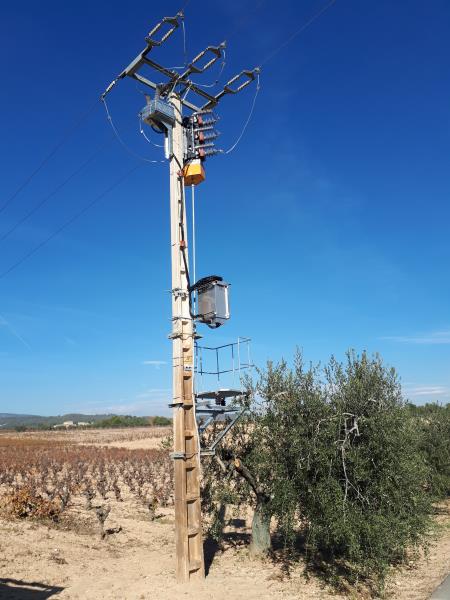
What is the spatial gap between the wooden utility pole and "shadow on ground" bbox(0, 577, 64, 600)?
339 centimetres

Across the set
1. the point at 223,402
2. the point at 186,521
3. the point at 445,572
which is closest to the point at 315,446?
the point at 223,402

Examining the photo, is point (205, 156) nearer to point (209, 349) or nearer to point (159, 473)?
point (209, 349)

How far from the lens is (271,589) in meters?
13.3

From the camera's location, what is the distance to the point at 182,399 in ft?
46.5

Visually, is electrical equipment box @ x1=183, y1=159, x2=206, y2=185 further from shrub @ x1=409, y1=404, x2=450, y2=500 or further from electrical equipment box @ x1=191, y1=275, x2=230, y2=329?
shrub @ x1=409, y1=404, x2=450, y2=500

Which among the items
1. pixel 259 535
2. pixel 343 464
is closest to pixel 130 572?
pixel 259 535

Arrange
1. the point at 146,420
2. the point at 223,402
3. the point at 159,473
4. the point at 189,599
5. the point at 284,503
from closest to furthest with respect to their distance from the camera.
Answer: the point at 189,599 < the point at 284,503 < the point at 223,402 < the point at 159,473 < the point at 146,420

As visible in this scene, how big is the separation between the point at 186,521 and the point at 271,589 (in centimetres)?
295

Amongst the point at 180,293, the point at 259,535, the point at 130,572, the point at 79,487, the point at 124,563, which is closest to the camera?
the point at 130,572

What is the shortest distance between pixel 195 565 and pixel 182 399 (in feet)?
14.8

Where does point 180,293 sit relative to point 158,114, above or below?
below

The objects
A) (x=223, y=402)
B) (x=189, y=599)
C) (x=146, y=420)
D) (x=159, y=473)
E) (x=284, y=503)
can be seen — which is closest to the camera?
(x=189, y=599)

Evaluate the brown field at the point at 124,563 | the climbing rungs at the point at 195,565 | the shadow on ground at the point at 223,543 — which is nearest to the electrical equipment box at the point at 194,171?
the climbing rungs at the point at 195,565

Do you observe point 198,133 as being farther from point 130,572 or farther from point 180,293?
point 130,572
